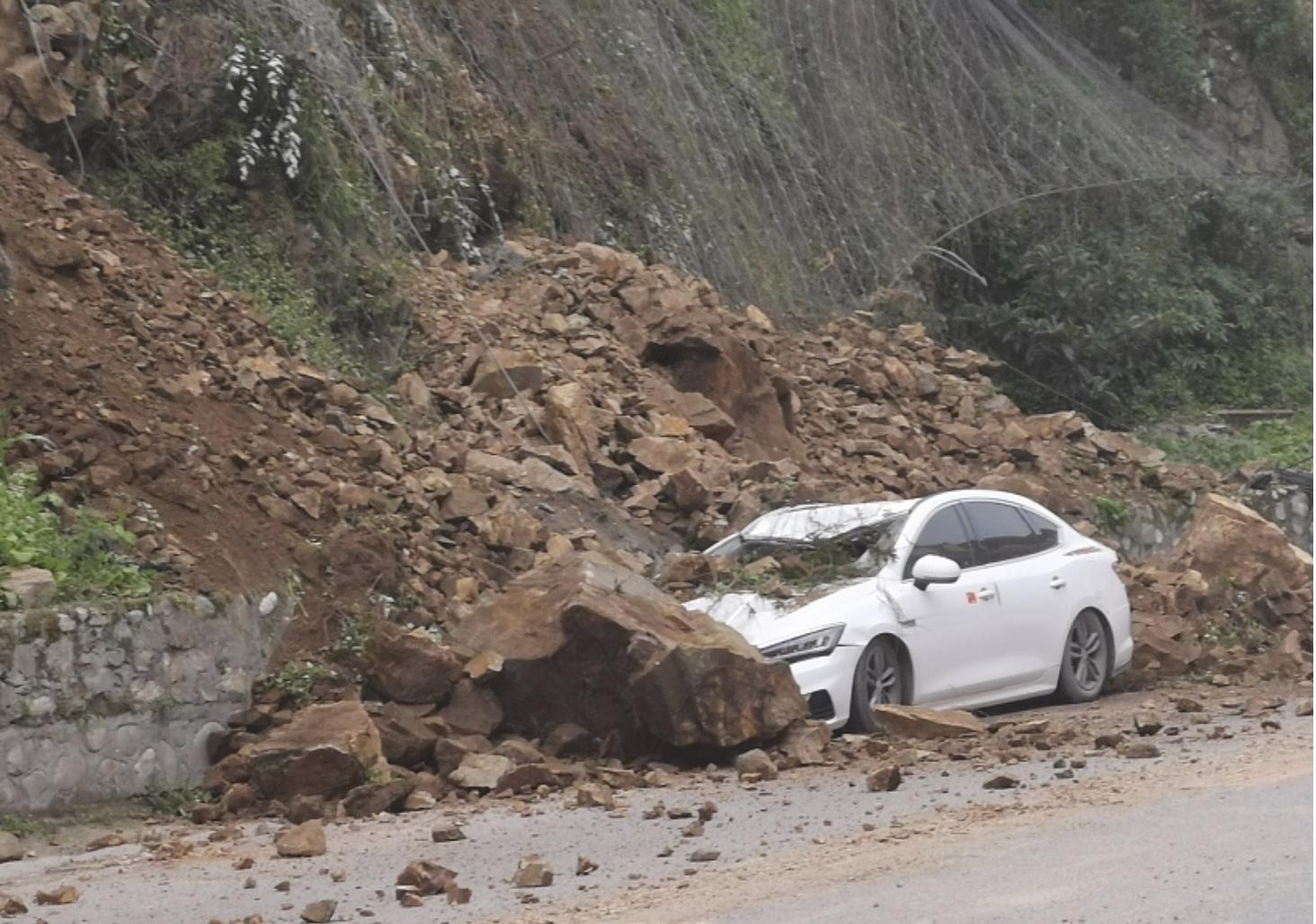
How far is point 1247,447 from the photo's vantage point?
1013 inches

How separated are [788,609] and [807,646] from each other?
38 cm

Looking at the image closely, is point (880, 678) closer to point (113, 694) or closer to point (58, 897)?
point (113, 694)

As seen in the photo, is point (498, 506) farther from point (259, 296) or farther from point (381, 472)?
point (259, 296)

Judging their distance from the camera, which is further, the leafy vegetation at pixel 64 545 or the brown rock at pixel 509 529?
the brown rock at pixel 509 529

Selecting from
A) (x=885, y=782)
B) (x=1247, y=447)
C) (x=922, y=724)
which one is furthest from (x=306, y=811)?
(x=1247, y=447)

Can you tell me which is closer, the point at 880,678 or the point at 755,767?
the point at 755,767

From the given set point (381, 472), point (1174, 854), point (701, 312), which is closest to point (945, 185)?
point (701, 312)

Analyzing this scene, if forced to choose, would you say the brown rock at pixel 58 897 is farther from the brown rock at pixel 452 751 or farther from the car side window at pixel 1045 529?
the car side window at pixel 1045 529

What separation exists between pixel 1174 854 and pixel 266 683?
5.62 metres

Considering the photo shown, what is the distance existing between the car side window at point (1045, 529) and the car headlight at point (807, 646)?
8.21 ft

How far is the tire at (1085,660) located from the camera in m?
13.0

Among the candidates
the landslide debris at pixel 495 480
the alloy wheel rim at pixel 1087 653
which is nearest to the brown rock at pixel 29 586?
the landslide debris at pixel 495 480

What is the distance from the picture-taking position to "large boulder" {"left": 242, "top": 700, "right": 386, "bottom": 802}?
389 inches

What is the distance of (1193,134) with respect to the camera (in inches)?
1254
